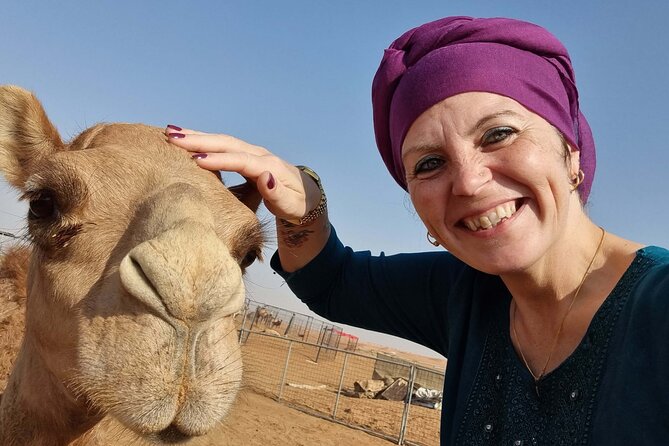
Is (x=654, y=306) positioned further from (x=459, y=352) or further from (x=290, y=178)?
(x=290, y=178)

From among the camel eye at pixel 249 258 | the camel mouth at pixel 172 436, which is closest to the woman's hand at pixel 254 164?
the camel eye at pixel 249 258

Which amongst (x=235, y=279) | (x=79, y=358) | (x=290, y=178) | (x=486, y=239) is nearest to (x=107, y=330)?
(x=79, y=358)

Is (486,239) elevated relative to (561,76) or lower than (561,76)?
lower

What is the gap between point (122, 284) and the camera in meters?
1.91

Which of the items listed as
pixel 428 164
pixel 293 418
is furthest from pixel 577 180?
pixel 293 418

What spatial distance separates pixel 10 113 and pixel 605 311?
10.9ft

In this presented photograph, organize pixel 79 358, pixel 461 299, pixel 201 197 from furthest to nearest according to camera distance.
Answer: pixel 461 299 → pixel 201 197 → pixel 79 358

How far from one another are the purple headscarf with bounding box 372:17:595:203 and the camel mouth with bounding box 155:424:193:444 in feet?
4.99

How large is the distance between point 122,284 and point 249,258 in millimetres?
1175

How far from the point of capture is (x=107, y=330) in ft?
6.61

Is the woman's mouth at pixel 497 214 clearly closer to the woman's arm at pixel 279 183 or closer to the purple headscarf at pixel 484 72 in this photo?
the purple headscarf at pixel 484 72

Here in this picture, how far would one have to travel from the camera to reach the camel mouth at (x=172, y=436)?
1913 millimetres

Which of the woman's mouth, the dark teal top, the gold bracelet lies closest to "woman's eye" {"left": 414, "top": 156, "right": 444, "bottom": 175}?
the woman's mouth

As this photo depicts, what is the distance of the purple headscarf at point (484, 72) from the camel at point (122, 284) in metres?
0.99
